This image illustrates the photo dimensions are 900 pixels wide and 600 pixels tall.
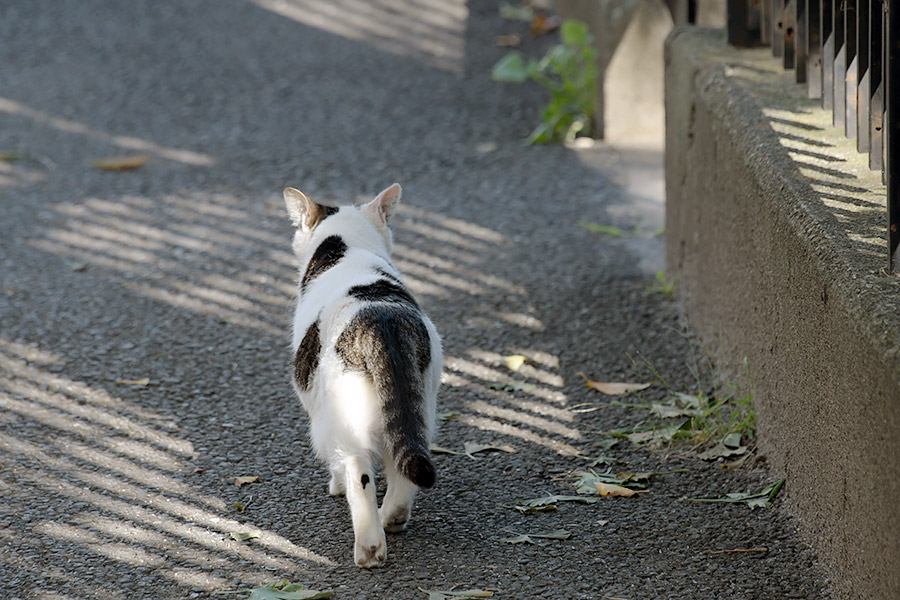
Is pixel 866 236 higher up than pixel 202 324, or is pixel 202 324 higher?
pixel 866 236

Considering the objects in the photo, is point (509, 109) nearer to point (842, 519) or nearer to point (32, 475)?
point (32, 475)

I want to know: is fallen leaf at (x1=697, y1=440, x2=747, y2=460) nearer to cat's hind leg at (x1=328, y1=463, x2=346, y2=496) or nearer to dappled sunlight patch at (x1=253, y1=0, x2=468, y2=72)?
cat's hind leg at (x1=328, y1=463, x2=346, y2=496)

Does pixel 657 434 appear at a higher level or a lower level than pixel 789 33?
lower

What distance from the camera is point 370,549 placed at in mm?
2953

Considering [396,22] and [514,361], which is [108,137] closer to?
[396,22]

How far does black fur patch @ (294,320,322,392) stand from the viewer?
3232 mm

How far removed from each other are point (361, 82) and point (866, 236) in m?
6.10

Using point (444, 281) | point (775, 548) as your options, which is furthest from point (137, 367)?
point (775, 548)

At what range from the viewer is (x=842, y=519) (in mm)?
2689

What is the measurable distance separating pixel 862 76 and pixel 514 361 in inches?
69.5

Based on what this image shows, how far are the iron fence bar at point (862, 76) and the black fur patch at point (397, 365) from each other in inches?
58.4

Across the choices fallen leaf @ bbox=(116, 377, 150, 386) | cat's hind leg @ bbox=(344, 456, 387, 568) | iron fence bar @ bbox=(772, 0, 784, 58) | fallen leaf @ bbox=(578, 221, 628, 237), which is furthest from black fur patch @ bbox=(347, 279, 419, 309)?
fallen leaf @ bbox=(578, 221, 628, 237)

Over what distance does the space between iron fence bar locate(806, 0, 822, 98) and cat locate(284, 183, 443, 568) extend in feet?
5.61

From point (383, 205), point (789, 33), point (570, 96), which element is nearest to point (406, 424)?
point (383, 205)
